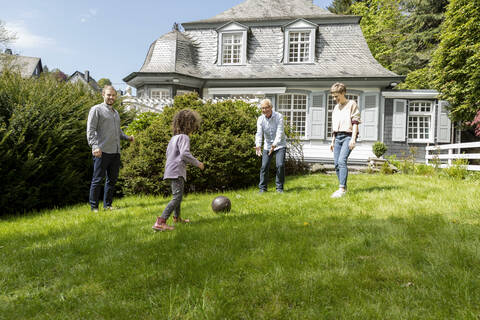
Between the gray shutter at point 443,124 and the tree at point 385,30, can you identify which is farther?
the tree at point 385,30

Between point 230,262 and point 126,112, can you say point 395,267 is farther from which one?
point 126,112

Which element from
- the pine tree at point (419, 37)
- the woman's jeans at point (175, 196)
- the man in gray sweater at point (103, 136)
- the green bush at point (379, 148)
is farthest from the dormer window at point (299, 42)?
the woman's jeans at point (175, 196)

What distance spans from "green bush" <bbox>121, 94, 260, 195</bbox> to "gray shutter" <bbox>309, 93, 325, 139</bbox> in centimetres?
856

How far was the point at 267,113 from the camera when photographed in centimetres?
635

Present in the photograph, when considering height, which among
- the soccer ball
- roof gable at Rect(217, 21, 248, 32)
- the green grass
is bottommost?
the green grass

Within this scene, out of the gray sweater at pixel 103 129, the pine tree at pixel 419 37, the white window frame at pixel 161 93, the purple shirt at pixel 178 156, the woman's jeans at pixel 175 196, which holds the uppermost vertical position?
the pine tree at pixel 419 37

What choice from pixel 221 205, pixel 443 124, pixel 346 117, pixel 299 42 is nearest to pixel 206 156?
pixel 221 205

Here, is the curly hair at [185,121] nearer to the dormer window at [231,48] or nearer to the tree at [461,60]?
the dormer window at [231,48]

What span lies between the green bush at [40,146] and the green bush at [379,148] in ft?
39.4

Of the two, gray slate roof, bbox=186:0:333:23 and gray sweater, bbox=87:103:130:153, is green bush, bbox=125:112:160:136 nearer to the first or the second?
gray sweater, bbox=87:103:130:153

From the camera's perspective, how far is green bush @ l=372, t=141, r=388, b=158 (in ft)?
48.0

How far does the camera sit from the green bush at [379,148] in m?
14.6

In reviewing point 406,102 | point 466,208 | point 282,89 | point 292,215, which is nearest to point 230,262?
point 292,215

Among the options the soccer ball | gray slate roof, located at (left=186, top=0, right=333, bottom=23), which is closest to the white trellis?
the soccer ball
